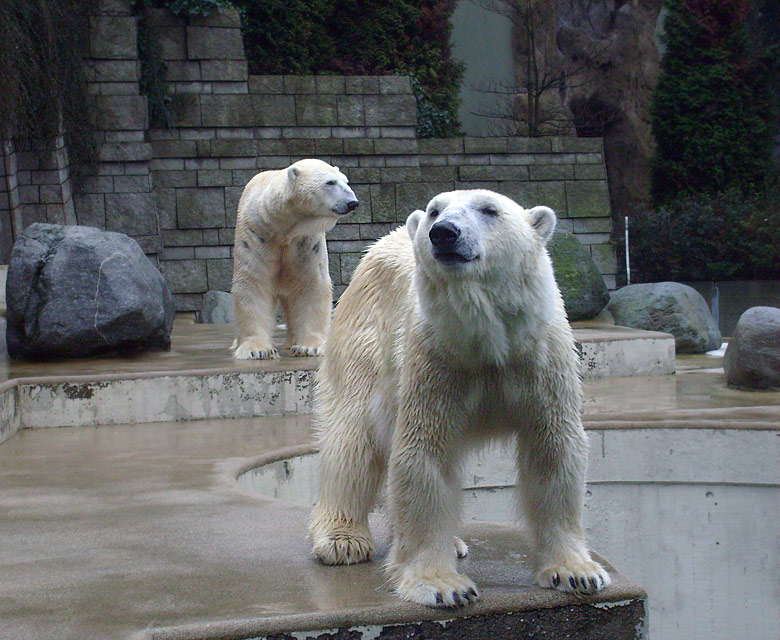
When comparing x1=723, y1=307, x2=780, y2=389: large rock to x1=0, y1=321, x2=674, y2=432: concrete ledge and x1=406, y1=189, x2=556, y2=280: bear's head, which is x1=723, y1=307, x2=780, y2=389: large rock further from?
x1=406, y1=189, x2=556, y2=280: bear's head

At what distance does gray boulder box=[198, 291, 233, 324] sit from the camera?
377 inches

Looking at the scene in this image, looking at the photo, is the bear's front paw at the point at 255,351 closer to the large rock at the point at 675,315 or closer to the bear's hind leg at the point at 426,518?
the bear's hind leg at the point at 426,518

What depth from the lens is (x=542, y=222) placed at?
194 centimetres

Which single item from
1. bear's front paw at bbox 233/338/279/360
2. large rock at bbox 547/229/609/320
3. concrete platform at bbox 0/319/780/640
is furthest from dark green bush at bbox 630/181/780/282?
bear's front paw at bbox 233/338/279/360

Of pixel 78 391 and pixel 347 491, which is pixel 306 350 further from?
pixel 347 491

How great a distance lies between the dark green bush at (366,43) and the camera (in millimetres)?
11656

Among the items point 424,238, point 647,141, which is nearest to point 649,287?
point 424,238

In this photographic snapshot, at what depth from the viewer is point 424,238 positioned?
1.83 metres

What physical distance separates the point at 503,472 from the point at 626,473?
22.6 inches

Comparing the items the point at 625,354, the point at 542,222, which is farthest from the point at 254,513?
the point at 625,354

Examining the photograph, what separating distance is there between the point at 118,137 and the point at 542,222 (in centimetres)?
882

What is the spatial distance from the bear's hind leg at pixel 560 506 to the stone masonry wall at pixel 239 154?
8373mm

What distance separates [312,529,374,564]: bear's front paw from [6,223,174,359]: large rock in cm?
357

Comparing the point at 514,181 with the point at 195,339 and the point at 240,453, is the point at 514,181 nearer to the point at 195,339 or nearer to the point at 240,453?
the point at 195,339
